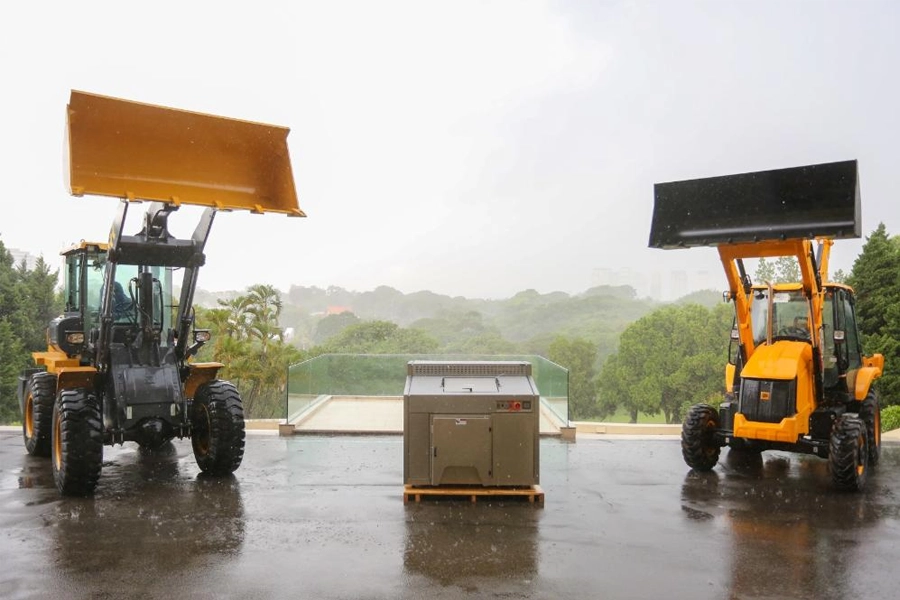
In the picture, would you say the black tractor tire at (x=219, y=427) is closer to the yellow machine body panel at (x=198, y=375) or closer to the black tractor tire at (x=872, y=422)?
the yellow machine body panel at (x=198, y=375)

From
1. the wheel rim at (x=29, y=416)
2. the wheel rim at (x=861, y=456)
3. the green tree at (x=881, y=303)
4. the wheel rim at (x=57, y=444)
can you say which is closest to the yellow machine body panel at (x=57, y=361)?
the wheel rim at (x=29, y=416)

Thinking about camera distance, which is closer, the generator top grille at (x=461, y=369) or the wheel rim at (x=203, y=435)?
the generator top grille at (x=461, y=369)

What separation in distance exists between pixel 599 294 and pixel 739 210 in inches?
3581

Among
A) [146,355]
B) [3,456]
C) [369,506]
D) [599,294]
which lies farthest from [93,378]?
[599,294]

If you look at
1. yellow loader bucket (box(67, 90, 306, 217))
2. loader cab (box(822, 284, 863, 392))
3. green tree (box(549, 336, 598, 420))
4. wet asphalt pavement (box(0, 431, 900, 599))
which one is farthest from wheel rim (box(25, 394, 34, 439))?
green tree (box(549, 336, 598, 420))

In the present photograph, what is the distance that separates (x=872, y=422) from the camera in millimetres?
9531

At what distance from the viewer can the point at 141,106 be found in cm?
783

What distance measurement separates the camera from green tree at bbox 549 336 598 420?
5166 cm

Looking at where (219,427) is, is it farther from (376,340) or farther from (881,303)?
(376,340)

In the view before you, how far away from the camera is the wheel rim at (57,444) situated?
314 inches

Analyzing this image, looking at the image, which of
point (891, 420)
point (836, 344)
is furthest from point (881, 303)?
point (836, 344)

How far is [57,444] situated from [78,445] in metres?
0.62

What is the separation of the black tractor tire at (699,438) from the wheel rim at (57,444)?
688 cm

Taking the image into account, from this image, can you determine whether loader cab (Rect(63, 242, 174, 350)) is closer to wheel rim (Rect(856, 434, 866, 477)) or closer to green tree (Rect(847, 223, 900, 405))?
wheel rim (Rect(856, 434, 866, 477))
